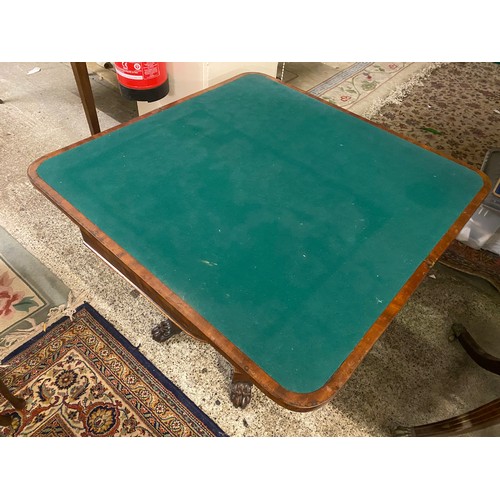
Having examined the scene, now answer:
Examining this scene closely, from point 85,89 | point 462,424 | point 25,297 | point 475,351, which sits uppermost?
point 85,89

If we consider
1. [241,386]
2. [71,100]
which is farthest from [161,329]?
[71,100]

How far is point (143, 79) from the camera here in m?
2.21

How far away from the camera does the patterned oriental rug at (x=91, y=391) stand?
4.76ft

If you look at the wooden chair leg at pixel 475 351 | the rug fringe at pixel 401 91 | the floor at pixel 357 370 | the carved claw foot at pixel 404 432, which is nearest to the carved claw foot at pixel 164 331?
the floor at pixel 357 370

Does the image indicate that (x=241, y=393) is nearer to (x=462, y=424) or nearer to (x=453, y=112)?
(x=462, y=424)

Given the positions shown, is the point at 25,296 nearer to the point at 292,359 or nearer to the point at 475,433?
the point at 292,359

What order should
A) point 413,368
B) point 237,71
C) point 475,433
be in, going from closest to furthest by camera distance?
1. point 475,433
2. point 413,368
3. point 237,71

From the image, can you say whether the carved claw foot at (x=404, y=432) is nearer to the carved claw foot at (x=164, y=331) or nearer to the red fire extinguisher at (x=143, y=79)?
the carved claw foot at (x=164, y=331)

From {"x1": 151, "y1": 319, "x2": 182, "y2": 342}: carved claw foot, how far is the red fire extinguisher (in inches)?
56.7

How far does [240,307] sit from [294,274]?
0.18 m

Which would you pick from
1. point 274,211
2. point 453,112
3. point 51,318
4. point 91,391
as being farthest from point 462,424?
point 453,112

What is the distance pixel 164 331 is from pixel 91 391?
372mm

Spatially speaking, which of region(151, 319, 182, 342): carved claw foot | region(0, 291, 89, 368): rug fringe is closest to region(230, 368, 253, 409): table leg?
region(151, 319, 182, 342): carved claw foot

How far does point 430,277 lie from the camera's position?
6.85ft
